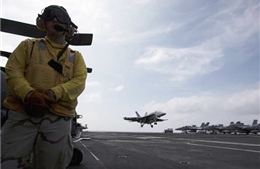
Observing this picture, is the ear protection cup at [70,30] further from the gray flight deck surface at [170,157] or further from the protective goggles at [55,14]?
the gray flight deck surface at [170,157]

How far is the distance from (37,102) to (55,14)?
2.67 ft

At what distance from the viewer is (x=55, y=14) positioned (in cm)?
261

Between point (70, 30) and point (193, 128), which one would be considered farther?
point (193, 128)

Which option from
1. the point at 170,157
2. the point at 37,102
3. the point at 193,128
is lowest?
the point at 170,157

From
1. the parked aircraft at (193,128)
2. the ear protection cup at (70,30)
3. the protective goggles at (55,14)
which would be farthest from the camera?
the parked aircraft at (193,128)

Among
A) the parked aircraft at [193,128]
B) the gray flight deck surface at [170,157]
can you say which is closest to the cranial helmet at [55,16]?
the gray flight deck surface at [170,157]

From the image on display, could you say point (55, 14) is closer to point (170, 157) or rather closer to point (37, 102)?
point (37, 102)

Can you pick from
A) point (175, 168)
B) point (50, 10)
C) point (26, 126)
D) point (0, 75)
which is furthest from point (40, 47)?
point (175, 168)

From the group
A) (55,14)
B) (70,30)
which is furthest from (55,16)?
(70,30)

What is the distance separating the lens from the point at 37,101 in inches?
89.0

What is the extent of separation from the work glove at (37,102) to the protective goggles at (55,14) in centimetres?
68

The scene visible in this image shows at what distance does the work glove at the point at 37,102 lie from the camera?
7.42ft

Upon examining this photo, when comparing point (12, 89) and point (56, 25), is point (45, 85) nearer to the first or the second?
point (12, 89)

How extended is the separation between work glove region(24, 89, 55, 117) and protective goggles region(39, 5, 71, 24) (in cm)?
68
